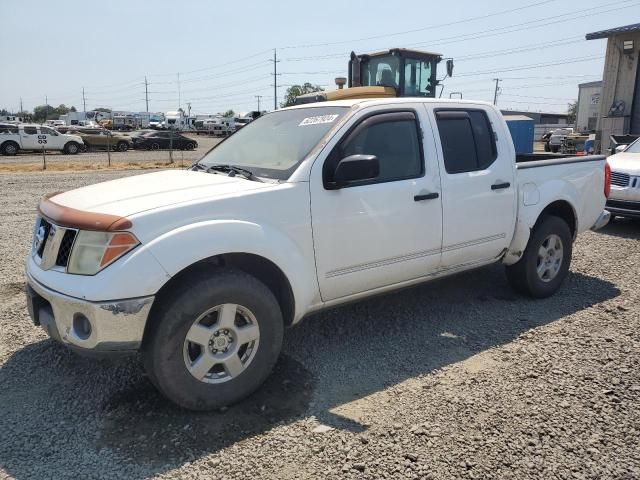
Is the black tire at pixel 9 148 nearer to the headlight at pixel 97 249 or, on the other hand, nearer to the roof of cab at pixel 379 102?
the roof of cab at pixel 379 102

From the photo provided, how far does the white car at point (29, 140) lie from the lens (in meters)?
27.2

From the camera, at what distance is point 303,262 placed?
11.2 feet

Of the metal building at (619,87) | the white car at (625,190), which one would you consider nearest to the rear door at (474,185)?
the white car at (625,190)

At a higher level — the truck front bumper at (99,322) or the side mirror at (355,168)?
the side mirror at (355,168)

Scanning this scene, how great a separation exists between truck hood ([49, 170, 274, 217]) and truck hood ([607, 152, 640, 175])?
22.7 feet

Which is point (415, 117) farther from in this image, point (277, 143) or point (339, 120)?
point (277, 143)

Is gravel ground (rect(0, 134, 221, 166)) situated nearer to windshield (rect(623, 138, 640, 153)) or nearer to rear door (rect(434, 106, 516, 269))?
windshield (rect(623, 138, 640, 153))

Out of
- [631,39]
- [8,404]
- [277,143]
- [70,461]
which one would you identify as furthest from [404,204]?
[631,39]

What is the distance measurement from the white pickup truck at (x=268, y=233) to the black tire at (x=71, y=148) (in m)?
28.0

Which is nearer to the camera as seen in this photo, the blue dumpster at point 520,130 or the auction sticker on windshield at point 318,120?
the auction sticker on windshield at point 318,120

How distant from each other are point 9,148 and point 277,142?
28.4 metres

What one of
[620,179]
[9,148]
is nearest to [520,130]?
[620,179]

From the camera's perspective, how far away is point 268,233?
3256mm

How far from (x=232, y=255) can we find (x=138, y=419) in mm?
1103
